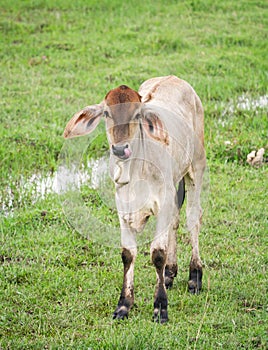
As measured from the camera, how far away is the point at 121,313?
195 inches

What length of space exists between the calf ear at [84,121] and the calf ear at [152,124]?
28 centimetres

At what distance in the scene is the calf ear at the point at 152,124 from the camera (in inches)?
185

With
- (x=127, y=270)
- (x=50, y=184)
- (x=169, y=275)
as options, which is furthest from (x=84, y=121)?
(x=50, y=184)

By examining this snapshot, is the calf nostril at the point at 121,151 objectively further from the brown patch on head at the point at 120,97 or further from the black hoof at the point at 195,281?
the black hoof at the point at 195,281

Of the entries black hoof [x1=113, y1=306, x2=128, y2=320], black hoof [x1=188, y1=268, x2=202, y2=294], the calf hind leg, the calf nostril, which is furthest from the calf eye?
black hoof [x1=188, y1=268, x2=202, y2=294]

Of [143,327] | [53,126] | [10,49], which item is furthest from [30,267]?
[10,49]

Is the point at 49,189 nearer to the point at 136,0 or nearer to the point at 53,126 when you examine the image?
the point at 53,126

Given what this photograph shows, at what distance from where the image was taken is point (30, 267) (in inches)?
229

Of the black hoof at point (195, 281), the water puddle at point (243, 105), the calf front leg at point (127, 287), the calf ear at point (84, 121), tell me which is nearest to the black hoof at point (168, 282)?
the black hoof at point (195, 281)

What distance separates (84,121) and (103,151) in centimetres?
368

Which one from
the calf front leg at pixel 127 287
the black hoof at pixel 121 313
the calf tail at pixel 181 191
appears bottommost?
the black hoof at pixel 121 313

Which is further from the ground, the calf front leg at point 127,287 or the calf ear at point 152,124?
the calf ear at point 152,124

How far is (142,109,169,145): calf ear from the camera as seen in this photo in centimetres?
471

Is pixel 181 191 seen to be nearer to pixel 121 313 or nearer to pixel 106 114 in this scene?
pixel 121 313
